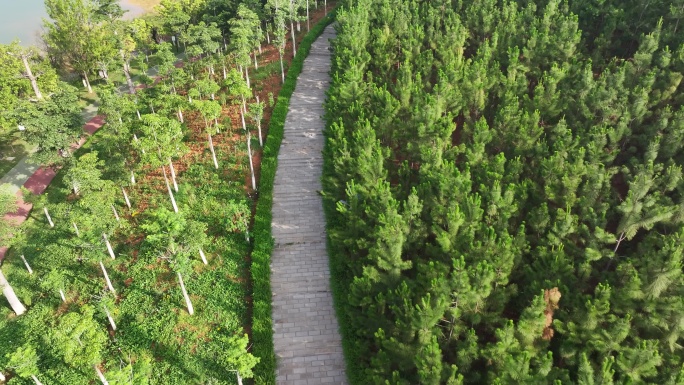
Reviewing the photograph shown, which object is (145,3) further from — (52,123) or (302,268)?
(302,268)

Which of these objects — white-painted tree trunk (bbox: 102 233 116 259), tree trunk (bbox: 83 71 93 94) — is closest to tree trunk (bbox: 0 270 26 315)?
white-painted tree trunk (bbox: 102 233 116 259)

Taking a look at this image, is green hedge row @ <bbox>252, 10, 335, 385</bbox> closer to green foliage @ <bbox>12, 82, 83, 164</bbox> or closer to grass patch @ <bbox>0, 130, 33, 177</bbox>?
green foliage @ <bbox>12, 82, 83, 164</bbox>

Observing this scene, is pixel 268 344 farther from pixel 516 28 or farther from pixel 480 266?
pixel 516 28

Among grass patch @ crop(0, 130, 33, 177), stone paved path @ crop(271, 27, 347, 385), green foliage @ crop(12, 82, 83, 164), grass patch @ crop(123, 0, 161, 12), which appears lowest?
grass patch @ crop(0, 130, 33, 177)

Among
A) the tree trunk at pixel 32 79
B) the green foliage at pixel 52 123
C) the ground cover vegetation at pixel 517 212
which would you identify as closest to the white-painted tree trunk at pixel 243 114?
the ground cover vegetation at pixel 517 212

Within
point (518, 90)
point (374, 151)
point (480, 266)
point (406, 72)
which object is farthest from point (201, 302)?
point (518, 90)

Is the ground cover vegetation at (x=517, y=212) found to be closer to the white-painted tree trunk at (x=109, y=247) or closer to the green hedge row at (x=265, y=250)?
the green hedge row at (x=265, y=250)
